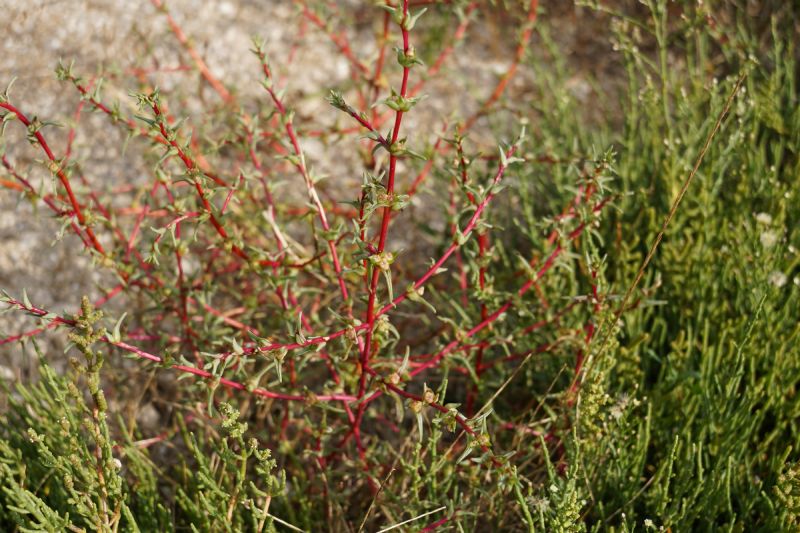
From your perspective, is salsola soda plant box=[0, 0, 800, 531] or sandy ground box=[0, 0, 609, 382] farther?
sandy ground box=[0, 0, 609, 382]

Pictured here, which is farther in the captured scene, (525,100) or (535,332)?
(525,100)

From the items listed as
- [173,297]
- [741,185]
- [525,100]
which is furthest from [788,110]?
[173,297]

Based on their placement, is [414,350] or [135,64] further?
[135,64]

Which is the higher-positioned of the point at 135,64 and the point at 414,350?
the point at 135,64

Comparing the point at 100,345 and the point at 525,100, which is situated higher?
the point at 525,100

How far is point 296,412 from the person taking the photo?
2.60 m

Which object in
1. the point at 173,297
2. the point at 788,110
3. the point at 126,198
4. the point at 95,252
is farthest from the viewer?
the point at 126,198

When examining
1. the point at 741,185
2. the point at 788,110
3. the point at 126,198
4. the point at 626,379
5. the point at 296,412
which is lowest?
the point at 296,412

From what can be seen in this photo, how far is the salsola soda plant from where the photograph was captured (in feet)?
6.01

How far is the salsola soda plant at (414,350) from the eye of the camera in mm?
1832

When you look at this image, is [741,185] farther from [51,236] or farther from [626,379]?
[51,236]

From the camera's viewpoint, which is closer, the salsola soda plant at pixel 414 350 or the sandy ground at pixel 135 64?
the salsola soda plant at pixel 414 350

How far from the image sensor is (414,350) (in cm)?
279

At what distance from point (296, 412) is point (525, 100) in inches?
73.8
